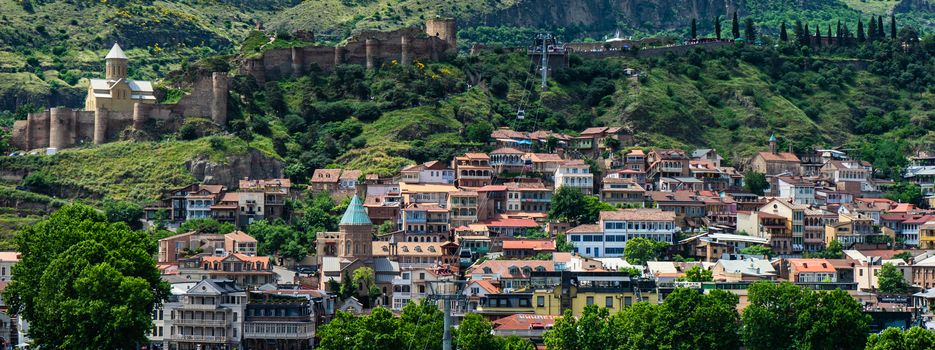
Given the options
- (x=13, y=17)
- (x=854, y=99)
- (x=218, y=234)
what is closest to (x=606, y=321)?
(x=218, y=234)

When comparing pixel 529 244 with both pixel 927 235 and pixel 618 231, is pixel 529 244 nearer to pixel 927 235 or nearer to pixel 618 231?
pixel 618 231

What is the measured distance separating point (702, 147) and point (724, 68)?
19681mm

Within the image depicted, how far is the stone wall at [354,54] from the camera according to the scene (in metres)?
153

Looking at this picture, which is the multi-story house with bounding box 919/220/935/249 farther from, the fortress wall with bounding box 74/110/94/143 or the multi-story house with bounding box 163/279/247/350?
the fortress wall with bounding box 74/110/94/143

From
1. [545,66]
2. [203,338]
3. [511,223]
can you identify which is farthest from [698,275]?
[545,66]

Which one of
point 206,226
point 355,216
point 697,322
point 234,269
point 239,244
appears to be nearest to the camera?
point 697,322

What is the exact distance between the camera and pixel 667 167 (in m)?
140

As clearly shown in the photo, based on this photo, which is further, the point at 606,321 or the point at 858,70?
the point at 858,70

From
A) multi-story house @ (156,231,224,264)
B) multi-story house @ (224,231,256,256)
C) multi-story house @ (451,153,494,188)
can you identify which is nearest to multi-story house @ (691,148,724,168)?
multi-story house @ (451,153,494,188)

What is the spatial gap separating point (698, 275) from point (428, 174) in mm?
28487

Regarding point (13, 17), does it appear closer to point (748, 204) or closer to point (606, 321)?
point (748, 204)

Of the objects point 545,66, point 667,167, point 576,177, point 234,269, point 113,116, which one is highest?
point 545,66

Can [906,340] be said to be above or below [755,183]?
below

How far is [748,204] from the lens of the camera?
134125 millimetres
